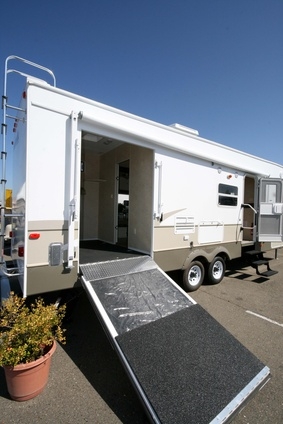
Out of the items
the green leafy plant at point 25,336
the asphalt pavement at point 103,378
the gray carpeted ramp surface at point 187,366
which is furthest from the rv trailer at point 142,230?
the green leafy plant at point 25,336

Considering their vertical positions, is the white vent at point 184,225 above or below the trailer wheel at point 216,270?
above

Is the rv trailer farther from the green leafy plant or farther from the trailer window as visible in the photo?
the green leafy plant

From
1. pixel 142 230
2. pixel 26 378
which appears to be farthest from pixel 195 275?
pixel 26 378

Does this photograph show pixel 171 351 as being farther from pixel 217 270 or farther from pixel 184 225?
pixel 217 270

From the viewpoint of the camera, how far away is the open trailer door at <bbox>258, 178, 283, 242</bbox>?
6469 millimetres

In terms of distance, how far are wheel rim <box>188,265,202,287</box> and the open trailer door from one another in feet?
7.80

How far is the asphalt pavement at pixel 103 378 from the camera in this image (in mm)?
2119

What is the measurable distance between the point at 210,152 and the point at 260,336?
11.2 feet

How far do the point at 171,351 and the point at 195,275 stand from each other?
2.86 metres

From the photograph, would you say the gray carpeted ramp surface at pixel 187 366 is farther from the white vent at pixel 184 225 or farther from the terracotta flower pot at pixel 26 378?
the white vent at pixel 184 225

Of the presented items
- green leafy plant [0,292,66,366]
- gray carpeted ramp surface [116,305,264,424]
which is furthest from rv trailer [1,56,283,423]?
green leafy plant [0,292,66,366]

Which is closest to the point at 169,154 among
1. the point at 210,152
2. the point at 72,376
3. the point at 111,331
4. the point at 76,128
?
the point at 210,152

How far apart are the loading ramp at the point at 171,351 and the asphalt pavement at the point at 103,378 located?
0.77 ft

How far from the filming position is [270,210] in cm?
648
